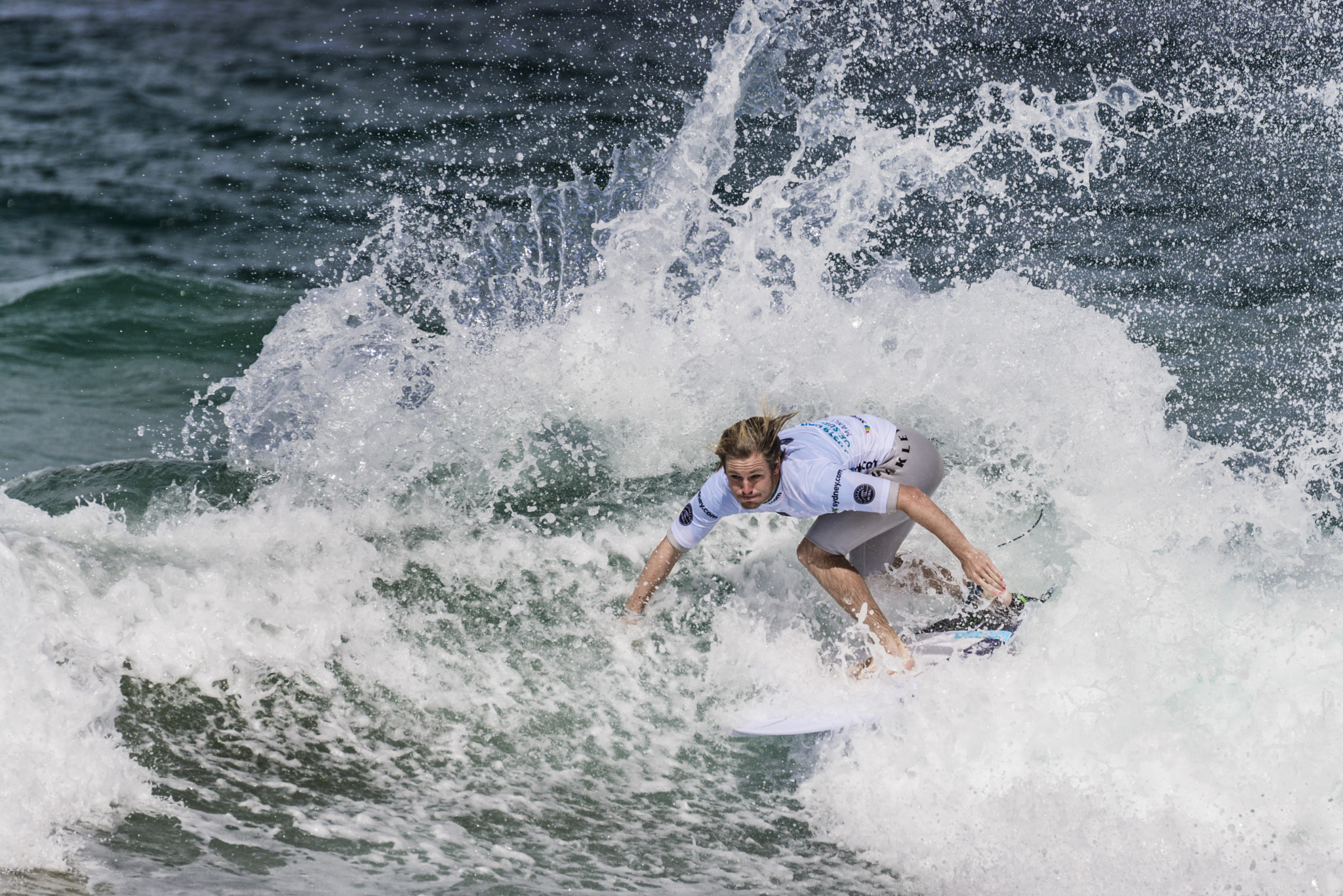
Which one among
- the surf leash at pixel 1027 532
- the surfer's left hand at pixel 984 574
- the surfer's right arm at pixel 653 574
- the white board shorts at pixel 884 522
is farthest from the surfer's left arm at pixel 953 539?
the surf leash at pixel 1027 532

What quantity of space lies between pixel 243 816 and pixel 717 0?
1756 cm

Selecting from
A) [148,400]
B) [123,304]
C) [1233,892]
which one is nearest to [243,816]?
[1233,892]

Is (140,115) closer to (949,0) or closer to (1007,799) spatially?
(949,0)

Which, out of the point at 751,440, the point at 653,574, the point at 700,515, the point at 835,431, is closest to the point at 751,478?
the point at 751,440

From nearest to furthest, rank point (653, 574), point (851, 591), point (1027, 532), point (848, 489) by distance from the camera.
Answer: point (848, 489), point (851, 591), point (653, 574), point (1027, 532)

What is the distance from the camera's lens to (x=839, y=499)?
4852 millimetres

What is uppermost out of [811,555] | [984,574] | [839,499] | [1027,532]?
[839,499]

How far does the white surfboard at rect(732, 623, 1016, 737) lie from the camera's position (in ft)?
16.2

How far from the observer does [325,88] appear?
56.3 ft

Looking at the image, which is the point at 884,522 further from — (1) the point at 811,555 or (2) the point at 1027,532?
(2) the point at 1027,532

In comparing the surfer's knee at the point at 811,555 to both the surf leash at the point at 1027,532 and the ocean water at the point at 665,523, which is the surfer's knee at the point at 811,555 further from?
the surf leash at the point at 1027,532

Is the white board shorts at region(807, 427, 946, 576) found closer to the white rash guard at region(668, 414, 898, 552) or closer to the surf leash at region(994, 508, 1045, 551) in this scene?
the white rash guard at region(668, 414, 898, 552)

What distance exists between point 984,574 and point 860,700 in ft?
2.82

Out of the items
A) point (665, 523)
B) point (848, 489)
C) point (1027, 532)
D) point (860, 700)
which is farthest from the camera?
point (665, 523)
